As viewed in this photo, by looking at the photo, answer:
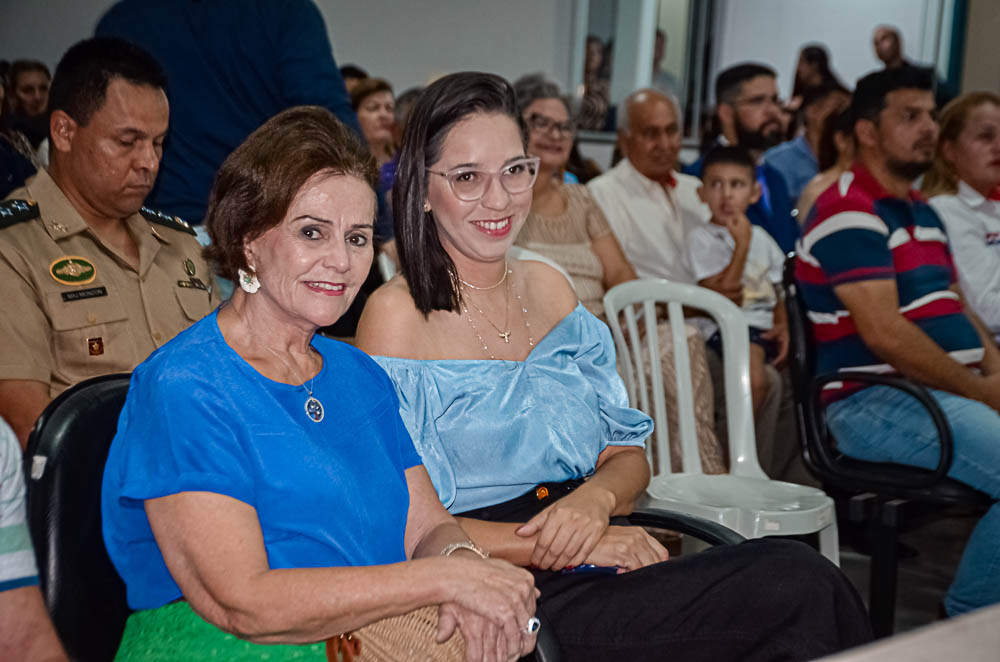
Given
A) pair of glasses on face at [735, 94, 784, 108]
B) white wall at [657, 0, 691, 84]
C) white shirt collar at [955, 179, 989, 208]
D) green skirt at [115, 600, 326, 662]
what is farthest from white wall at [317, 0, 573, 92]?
green skirt at [115, 600, 326, 662]

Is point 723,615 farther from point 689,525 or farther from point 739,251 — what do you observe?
point 739,251

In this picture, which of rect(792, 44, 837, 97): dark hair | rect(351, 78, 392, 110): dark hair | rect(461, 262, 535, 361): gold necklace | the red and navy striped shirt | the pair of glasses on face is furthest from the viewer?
rect(792, 44, 837, 97): dark hair

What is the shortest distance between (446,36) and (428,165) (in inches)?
161

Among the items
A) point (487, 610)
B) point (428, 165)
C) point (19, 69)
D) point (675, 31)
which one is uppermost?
point (675, 31)

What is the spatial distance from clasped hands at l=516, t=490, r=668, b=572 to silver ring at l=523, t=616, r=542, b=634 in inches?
9.3

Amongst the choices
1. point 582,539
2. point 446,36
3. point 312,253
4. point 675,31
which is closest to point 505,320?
point 582,539

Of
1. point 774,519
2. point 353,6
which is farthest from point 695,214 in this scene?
point 353,6

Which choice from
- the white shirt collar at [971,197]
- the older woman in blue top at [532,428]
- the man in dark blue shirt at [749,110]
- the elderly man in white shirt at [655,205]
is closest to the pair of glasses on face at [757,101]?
the man in dark blue shirt at [749,110]

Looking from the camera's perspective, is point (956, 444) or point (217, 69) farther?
point (956, 444)

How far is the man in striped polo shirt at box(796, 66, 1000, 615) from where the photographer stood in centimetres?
234

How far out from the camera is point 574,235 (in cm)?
319

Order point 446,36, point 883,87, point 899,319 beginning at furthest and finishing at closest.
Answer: point 446,36 → point 883,87 → point 899,319

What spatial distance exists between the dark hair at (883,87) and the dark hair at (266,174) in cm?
208

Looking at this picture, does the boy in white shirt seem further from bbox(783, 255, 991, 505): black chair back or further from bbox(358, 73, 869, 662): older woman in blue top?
bbox(358, 73, 869, 662): older woman in blue top
